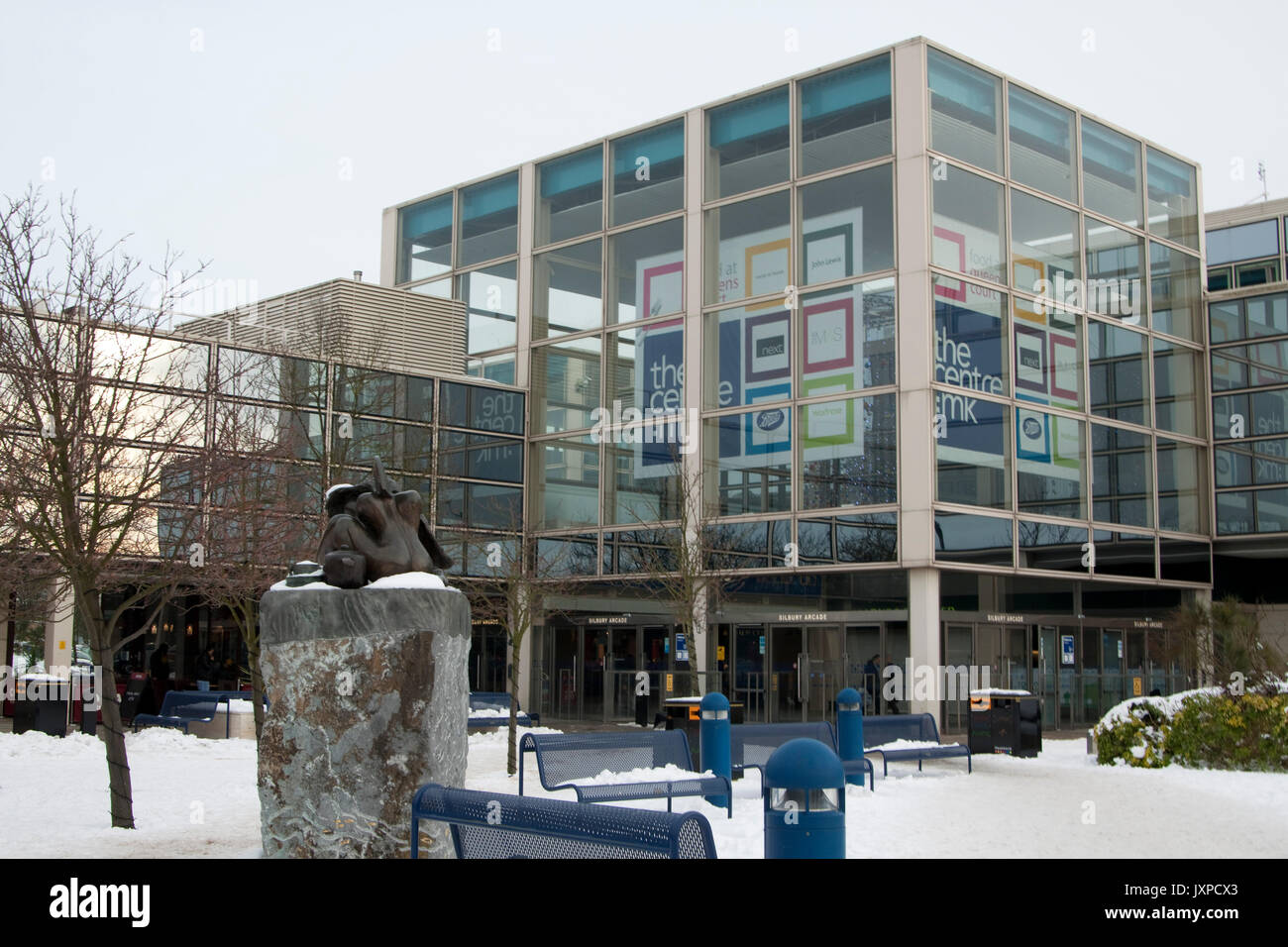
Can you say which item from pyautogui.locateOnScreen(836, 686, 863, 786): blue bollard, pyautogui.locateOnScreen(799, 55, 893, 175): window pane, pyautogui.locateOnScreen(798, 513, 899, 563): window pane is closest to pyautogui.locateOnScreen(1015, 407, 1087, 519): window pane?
pyautogui.locateOnScreen(798, 513, 899, 563): window pane

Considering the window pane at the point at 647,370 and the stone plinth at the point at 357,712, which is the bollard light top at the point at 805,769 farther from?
the window pane at the point at 647,370

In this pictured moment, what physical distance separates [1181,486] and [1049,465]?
6.17 m

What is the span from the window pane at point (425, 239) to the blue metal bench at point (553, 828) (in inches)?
1277

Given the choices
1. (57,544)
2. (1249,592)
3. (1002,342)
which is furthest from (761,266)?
(57,544)

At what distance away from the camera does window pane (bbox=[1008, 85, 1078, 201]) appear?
30.9m

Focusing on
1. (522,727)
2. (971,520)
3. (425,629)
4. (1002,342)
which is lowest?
(522,727)

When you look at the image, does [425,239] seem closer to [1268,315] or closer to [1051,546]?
[1051,546]

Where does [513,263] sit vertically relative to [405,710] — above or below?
above

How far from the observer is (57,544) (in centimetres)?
1178

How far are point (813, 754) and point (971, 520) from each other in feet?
76.0

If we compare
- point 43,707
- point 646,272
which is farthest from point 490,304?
point 43,707
